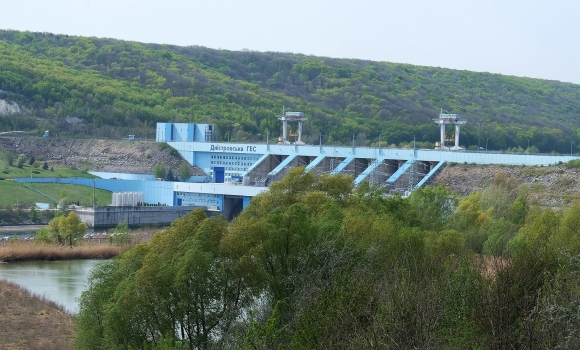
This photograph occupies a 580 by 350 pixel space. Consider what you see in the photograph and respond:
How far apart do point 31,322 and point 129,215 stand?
29.2 meters

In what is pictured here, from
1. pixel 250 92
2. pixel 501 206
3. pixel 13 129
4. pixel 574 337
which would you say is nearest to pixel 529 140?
pixel 250 92

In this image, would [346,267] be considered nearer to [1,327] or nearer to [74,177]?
[1,327]

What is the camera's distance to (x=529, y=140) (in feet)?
298

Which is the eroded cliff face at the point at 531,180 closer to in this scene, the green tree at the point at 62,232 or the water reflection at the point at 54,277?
the green tree at the point at 62,232

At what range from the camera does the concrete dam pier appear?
52.3 metres

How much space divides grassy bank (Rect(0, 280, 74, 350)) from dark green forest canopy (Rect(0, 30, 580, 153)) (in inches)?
1712

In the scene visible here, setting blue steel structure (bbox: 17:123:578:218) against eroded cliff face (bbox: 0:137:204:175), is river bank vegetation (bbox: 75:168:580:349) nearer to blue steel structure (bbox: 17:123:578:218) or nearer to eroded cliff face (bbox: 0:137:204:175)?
blue steel structure (bbox: 17:123:578:218)

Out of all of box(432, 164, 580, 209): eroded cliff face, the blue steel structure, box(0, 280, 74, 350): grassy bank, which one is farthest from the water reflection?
box(432, 164, 580, 209): eroded cliff face

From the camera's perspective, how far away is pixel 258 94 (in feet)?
322

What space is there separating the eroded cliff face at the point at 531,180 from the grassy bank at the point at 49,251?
1763cm

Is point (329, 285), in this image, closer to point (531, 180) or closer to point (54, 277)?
point (54, 277)


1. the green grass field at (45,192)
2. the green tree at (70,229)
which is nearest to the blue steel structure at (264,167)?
the green grass field at (45,192)

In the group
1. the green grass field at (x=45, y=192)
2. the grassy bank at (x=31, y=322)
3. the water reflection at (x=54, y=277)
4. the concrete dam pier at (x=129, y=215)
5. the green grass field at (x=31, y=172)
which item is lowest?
the water reflection at (x=54, y=277)

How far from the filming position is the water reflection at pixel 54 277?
3016 cm
